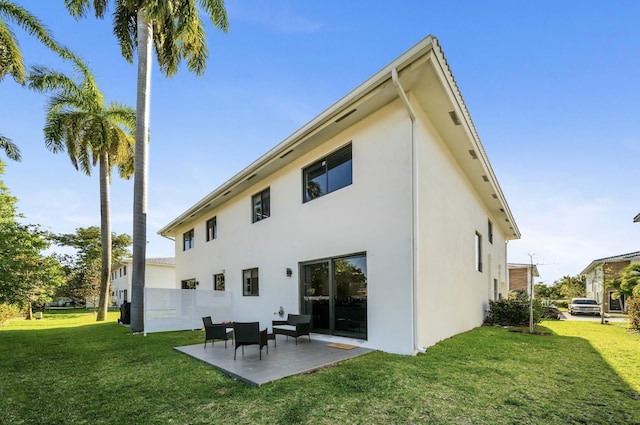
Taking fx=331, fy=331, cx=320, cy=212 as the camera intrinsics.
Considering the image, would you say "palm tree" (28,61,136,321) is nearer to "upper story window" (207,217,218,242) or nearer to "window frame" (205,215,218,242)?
"window frame" (205,215,218,242)

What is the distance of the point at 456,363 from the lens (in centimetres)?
599

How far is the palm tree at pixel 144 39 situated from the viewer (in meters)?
12.1

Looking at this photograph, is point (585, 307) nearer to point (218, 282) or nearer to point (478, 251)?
point (478, 251)

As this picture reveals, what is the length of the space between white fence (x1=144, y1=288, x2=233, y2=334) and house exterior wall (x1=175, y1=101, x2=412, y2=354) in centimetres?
78

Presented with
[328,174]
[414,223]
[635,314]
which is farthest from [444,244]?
[635,314]

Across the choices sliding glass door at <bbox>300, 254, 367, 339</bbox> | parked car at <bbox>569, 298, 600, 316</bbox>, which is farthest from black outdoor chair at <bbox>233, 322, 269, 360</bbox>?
parked car at <bbox>569, 298, 600, 316</bbox>

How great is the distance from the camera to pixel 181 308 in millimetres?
12336

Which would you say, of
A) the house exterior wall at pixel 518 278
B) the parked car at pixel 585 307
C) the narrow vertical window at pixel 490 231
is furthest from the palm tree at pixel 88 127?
the house exterior wall at pixel 518 278

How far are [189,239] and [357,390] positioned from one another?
1656 centimetres

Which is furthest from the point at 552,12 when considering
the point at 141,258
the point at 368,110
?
the point at 141,258

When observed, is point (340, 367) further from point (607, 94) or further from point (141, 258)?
point (607, 94)

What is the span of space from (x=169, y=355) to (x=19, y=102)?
47.7 feet

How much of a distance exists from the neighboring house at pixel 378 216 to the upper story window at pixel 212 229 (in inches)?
129

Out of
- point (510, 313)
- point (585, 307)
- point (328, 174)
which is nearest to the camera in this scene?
point (328, 174)
